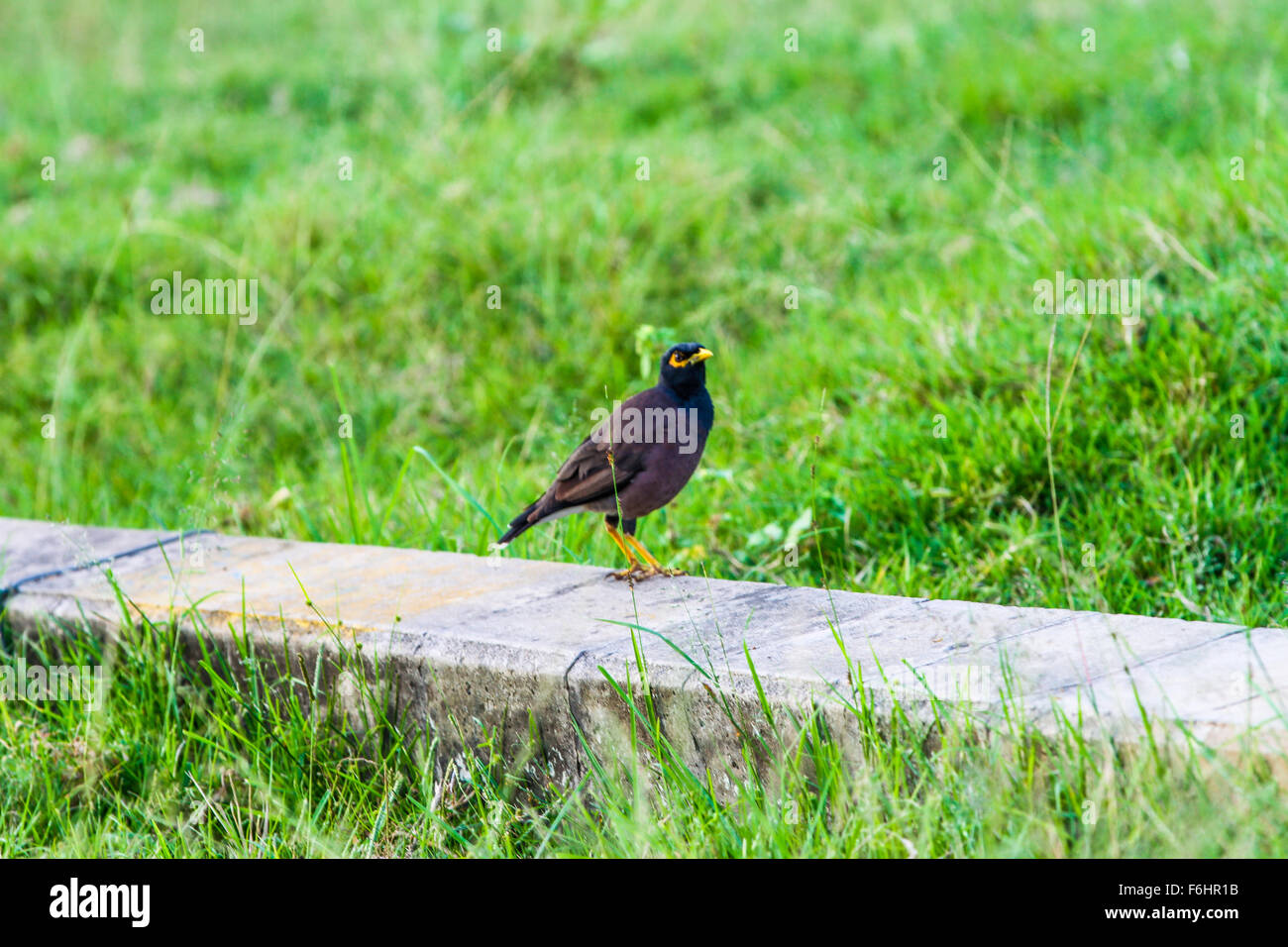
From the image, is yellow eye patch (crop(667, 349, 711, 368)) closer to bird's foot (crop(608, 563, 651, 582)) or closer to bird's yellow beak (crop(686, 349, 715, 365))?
bird's yellow beak (crop(686, 349, 715, 365))

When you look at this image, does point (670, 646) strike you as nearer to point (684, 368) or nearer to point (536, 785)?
point (536, 785)

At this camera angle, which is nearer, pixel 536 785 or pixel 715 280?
pixel 536 785

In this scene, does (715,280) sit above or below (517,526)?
above

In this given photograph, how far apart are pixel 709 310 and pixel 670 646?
263cm

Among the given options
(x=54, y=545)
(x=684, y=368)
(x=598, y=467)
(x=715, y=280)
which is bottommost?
(x=54, y=545)

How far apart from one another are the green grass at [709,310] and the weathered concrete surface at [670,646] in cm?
14

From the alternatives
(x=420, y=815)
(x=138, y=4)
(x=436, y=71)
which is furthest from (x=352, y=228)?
(x=138, y=4)

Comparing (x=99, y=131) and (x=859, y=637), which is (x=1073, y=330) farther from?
(x=99, y=131)

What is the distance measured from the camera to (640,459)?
298cm

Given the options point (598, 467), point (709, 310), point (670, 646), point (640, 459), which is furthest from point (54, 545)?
point (709, 310)

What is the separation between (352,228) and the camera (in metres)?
5.84

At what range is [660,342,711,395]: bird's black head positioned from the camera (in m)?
3.06

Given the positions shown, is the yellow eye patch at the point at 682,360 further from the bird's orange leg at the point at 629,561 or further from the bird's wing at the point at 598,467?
the bird's orange leg at the point at 629,561

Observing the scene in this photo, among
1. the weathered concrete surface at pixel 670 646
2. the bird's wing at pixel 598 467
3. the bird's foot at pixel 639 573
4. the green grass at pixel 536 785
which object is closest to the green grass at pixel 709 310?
the green grass at pixel 536 785
